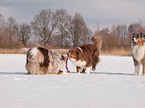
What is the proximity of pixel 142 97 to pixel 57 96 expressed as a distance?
126cm

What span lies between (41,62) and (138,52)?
2.73m

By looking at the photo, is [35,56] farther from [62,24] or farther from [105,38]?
[62,24]

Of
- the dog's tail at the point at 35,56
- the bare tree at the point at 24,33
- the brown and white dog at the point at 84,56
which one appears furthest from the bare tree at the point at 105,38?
the bare tree at the point at 24,33

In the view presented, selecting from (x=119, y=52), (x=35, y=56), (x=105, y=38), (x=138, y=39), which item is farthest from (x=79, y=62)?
(x=105, y=38)

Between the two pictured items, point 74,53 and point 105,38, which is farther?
point 105,38

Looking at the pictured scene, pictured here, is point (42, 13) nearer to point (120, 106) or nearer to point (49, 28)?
point (49, 28)

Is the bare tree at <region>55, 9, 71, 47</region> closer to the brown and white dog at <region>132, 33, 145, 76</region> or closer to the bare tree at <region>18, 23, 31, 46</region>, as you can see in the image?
the bare tree at <region>18, 23, 31, 46</region>

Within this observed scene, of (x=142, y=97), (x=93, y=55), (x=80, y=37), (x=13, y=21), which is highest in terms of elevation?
(x=13, y=21)

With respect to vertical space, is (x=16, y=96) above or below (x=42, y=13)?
below

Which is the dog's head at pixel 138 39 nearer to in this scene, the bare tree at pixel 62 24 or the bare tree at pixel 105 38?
the bare tree at pixel 105 38

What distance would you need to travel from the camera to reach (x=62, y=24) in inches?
1476

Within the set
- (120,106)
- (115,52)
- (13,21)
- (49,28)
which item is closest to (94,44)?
(120,106)

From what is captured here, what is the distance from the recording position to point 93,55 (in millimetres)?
6262

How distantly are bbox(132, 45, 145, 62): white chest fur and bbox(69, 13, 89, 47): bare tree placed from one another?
1250 inches
